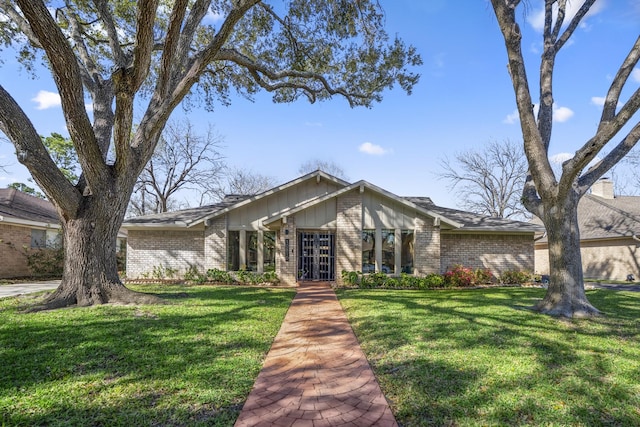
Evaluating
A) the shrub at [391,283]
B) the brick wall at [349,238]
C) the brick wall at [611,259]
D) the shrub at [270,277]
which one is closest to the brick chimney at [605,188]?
the brick wall at [611,259]

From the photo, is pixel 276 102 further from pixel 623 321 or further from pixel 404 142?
pixel 623 321

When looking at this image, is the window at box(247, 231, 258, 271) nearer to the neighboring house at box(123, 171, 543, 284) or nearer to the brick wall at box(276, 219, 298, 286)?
the neighboring house at box(123, 171, 543, 284)

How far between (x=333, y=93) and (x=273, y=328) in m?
9.62

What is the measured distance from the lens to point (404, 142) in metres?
18.3

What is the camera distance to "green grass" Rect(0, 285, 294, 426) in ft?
10.2

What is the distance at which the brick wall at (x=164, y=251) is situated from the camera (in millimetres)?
14453

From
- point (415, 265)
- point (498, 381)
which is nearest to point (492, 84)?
point (415, 265)

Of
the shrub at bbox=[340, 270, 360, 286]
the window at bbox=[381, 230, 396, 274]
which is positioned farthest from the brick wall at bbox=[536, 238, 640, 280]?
the shrub at bbox=[340, 270, 360, 286]

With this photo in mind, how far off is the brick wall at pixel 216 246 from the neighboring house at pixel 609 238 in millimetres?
17711

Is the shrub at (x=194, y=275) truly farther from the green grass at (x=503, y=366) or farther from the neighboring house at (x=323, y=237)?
the green grass at (x=503, y=366)

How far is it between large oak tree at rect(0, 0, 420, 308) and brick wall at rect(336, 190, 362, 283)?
4445 millimetres

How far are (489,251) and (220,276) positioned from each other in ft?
38.6

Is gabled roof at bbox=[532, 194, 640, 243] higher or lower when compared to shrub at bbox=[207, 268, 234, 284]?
higher

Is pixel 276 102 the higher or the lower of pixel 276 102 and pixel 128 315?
the higher
